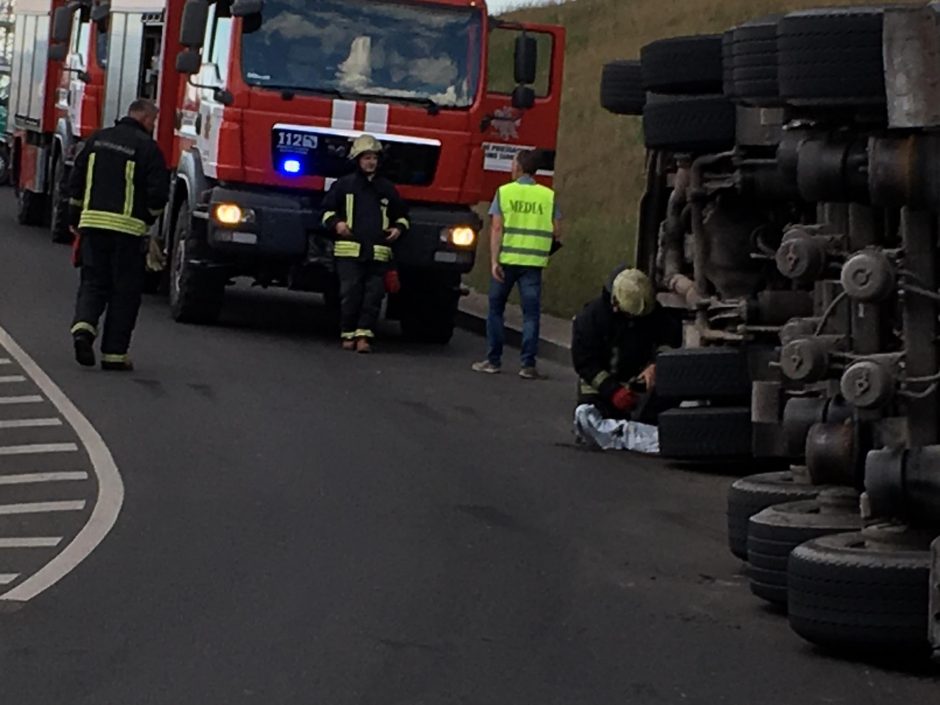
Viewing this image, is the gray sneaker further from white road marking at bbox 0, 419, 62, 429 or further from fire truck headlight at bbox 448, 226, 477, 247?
white road marking at bbox 0, 419, 62, 429

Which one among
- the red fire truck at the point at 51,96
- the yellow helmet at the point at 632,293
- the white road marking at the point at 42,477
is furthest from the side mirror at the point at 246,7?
the white road marking at the point at 42,477

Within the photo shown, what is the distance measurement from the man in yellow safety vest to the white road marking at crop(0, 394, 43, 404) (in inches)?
181

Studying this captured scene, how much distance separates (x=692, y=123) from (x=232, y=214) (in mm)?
7229

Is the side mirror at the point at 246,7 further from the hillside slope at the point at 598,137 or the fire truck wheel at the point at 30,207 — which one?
the fire truck wheel at the point at 30,207

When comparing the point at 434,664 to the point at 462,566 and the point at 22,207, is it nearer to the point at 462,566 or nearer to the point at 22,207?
the point at 462,566

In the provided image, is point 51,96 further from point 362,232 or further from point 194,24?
point 362,232

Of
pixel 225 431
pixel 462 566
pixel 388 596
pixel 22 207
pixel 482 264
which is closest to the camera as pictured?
pixel 388 596

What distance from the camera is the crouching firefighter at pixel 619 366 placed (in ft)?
46.2

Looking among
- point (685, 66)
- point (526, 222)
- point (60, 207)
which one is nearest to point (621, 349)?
point (685, 66)

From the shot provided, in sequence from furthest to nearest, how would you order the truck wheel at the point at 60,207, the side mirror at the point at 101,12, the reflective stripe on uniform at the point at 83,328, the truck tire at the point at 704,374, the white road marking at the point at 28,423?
the truck wheel at the point at 60,207 → the side mirror at the point at 101,12 → the reflective stripe on uniform at the point at 83,328 → the white road marking at the point at 28,423 → the truck tire at the point at 704,374

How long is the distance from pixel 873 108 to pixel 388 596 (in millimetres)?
2571

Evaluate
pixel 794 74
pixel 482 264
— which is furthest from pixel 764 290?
pixel 482 264

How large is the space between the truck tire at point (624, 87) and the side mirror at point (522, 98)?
4519mm

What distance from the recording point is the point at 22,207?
31484 mm
